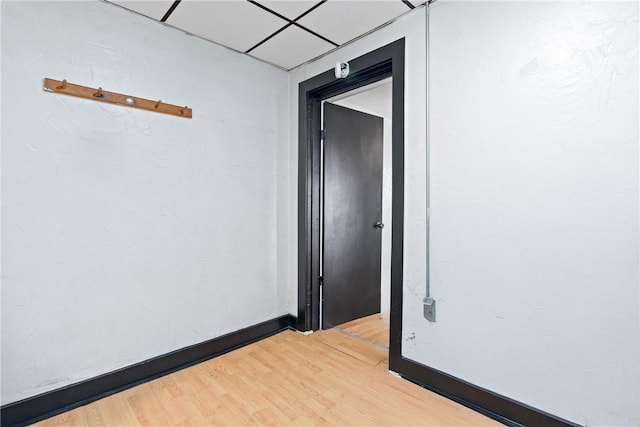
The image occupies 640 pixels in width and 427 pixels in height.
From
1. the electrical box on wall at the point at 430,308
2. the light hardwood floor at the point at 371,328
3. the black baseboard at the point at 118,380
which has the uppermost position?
the electrical box on wall at the point at 430,308

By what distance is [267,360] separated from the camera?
2.37 m

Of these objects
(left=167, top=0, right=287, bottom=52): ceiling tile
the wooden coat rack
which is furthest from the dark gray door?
the wooden coat rack

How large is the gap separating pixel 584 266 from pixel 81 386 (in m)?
2.76

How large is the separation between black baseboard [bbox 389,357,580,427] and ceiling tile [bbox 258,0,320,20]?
2.36 metres

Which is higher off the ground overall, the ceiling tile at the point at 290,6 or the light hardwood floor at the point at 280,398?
the ceiling tile at the point at 290,6

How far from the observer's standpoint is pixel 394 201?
2160 mm

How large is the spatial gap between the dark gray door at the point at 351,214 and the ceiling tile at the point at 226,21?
2.94 feet

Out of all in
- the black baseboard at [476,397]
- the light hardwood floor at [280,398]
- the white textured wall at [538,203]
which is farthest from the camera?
the light hardwood floor at [280,398]

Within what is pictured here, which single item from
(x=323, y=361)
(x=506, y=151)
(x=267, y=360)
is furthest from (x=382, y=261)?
(x=506, y=151)

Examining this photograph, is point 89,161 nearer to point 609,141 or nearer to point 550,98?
point 550,98

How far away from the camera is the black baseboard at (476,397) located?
5.20 feet

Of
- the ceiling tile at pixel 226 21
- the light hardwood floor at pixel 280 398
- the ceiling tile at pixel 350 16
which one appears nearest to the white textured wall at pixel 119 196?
the ceiling tile at pixel 226 21

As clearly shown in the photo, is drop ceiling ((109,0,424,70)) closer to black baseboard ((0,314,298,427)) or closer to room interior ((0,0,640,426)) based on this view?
room interior ((0,0,640,426))

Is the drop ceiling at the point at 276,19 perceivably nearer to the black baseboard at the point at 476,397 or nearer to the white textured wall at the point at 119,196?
the white textured wall at the point at 119,196
